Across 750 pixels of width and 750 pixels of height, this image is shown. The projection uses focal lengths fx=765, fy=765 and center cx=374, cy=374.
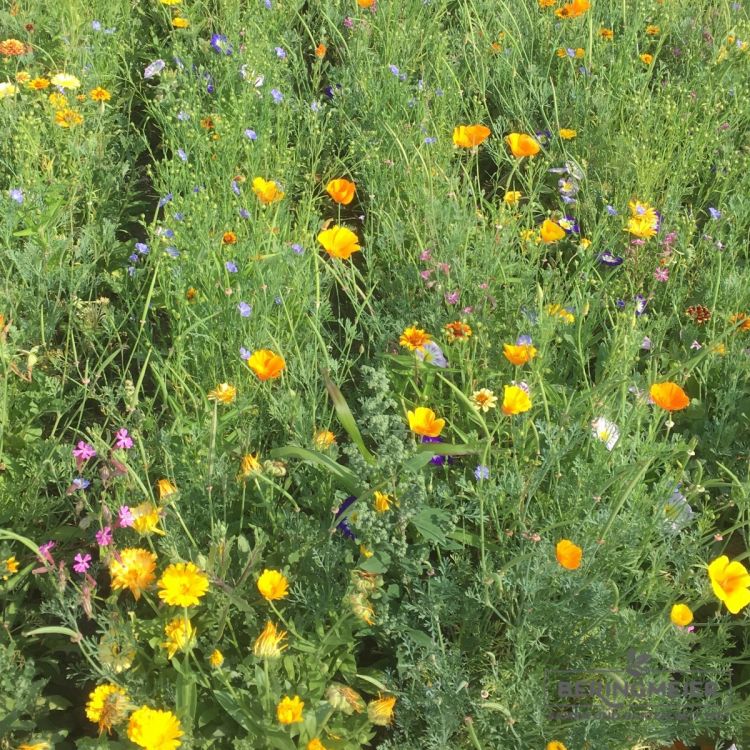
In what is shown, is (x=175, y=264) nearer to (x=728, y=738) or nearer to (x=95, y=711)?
(x=95, y=711)

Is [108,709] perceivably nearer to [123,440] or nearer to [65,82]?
[123,440]

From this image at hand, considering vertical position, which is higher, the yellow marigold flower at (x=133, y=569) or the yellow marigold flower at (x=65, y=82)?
the yellow marigold flower at (x=65, y=82)

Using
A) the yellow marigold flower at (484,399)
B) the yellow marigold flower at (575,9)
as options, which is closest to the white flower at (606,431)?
the yellow marigold flower at (484,399)

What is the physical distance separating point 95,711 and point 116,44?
2.46 metres

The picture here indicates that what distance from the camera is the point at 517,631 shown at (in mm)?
1420

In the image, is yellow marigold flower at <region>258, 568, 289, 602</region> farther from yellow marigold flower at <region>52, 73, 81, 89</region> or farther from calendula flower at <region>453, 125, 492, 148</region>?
yellow marigold flower at <region>52, 73, 81, 89</region>

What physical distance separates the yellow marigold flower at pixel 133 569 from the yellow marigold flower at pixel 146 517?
43mm

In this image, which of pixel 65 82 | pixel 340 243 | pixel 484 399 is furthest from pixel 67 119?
pixel 484 399

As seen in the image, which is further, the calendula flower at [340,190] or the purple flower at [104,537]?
the calendula flower at [340,190]

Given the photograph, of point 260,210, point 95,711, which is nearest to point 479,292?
point 260,210

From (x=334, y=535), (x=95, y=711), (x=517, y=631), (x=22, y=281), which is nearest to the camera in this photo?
(x=95, y=711)

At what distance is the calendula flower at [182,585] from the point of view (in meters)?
1.24

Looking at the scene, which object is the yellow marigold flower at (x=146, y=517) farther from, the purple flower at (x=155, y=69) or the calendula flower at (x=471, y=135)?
the purple flower at (x=155, y=69)

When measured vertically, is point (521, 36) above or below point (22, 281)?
above
